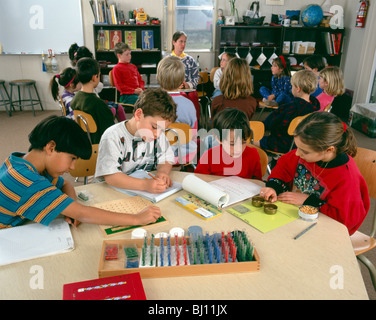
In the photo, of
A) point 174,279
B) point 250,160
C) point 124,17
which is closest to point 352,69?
point 124,17

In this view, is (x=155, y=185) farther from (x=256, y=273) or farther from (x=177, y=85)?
(x=177, y=85)

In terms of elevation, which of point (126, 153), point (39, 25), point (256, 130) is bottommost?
point (256, 130)

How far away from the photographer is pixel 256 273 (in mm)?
973

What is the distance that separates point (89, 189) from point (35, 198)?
41cm

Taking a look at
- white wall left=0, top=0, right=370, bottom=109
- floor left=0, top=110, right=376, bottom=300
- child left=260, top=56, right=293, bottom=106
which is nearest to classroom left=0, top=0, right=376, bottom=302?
child left=260, top=56, right=293, bottom=106

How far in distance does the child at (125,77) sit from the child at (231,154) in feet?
9.64

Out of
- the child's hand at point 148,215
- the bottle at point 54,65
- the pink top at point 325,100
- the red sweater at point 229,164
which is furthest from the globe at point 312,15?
the child's hand at point 148,215

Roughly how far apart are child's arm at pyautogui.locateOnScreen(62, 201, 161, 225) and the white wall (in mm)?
5165

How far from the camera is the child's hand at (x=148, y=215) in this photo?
120 cm

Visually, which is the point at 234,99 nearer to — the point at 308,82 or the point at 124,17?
the point at 308,82

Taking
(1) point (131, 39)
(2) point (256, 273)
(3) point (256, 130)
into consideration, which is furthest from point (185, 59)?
(2) point (256, 273)

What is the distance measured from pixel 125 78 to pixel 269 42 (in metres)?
2.85

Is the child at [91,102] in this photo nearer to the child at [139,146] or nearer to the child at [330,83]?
the child at [139,146]
